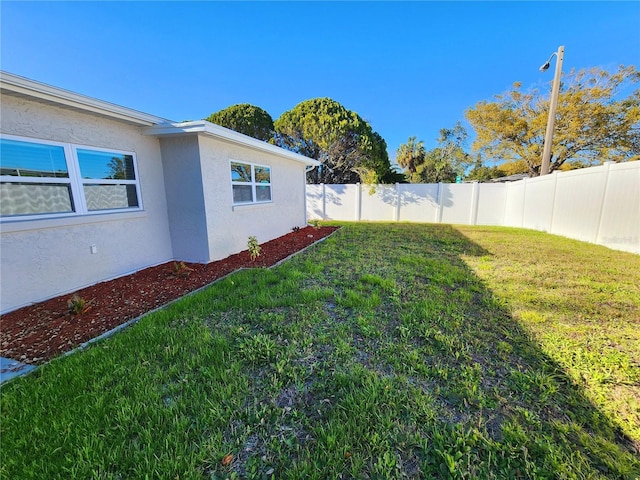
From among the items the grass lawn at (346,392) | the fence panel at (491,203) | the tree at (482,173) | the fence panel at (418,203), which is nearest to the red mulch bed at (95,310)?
the grass lawn at (346,392)

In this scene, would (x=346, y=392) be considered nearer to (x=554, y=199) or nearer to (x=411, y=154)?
(x=554, y=199)

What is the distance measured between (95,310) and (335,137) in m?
13.6

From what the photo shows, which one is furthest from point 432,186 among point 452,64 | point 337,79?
point 337,79

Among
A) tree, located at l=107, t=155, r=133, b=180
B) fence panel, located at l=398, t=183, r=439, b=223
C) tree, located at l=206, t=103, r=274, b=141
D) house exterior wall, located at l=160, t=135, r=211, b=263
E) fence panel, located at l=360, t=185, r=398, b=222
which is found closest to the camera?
tree, located at l=107, t=155, r=133, b=180

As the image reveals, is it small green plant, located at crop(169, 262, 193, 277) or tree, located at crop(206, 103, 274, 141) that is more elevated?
tree, located at crop(206, 103, 274, 141)

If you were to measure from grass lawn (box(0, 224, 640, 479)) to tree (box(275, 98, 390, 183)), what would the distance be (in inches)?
475

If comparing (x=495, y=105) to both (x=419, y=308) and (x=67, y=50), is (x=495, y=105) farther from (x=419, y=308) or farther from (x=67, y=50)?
(x=67, y=50)

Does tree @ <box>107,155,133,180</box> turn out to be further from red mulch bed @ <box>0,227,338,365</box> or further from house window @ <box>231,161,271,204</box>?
house window @ <box>231,161,271,204</box>

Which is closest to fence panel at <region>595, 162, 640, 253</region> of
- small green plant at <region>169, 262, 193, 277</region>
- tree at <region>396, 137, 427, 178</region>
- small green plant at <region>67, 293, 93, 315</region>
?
small green plant at <region>169, 262, 193, 277</region>

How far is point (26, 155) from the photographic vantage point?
370 cm

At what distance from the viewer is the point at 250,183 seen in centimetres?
715

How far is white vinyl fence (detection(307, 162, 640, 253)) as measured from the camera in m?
6.58

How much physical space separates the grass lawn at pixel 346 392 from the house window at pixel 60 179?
266 centimetres

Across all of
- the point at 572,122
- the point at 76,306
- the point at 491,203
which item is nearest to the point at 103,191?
the point at 76,306
